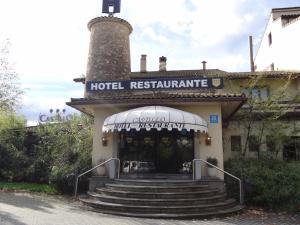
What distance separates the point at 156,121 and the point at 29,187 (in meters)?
9.76

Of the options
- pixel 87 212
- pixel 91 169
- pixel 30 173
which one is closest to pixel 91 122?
pixel 30 173

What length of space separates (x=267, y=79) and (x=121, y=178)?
17.9 meters

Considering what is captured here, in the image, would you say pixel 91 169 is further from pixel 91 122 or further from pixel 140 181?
pixel 91 122

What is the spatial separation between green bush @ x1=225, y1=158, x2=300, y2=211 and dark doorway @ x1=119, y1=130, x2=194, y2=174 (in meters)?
2.60

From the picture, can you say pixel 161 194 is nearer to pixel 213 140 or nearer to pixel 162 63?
pixel 213 140

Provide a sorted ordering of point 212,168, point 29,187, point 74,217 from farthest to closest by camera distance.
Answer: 1. point 29,187
2. point 212,168
3. point 74,217

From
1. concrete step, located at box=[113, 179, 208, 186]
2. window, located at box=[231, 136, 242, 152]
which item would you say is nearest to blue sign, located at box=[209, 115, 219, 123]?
concrete step, located at box=[113, 179, 208, 186]

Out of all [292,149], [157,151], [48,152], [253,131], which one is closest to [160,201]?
[157,151]

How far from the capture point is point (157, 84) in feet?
66.1

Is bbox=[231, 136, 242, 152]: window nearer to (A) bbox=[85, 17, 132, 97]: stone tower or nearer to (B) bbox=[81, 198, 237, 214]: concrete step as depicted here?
(A) bbox=[85, 17, 132, 97]: stone tower

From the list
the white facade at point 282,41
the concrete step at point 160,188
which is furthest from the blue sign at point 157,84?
the white facade at point 282,41

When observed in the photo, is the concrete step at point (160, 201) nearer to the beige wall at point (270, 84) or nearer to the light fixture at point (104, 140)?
the light fixture at point (104, 140)

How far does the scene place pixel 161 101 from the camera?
61.3ft

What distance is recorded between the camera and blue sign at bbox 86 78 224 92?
1928 cm
